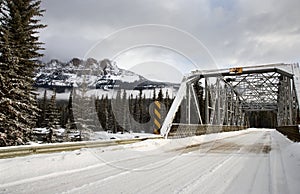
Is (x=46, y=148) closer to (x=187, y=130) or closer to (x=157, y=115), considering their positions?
(x=157, y=115)

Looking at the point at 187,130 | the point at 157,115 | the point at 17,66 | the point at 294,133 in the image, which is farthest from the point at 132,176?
the point at 187,130

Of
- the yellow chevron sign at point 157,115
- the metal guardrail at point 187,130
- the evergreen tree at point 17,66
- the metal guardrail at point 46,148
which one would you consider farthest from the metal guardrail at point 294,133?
the evergreen tree at point 17,66

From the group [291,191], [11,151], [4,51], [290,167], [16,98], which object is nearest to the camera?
[291,191]

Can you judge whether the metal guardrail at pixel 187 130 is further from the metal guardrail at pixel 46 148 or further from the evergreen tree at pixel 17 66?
the evergreen tree at pixel 17 66

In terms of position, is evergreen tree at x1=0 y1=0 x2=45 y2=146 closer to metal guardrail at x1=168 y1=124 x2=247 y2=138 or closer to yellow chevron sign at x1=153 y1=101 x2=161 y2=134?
yellow chevron sign at x1=153 y1=101 x2=161 y2=134

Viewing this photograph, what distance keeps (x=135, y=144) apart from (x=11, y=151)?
553 centimetres

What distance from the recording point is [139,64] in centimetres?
677

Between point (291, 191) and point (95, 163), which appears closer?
point (291, 191)

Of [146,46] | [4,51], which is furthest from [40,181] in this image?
[4,51]

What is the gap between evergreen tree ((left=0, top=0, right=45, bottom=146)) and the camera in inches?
494

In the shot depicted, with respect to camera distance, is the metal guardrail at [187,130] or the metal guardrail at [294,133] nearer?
the metal guardrail at [294,133]

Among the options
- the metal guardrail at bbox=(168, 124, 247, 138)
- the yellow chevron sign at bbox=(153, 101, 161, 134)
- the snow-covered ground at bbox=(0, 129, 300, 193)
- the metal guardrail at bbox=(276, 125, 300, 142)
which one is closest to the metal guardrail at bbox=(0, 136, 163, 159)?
the snow-covered ground at bbox=(0, 129, 300, 193)

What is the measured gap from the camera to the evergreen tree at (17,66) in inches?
494

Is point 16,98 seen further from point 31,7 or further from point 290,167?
point 290,167
